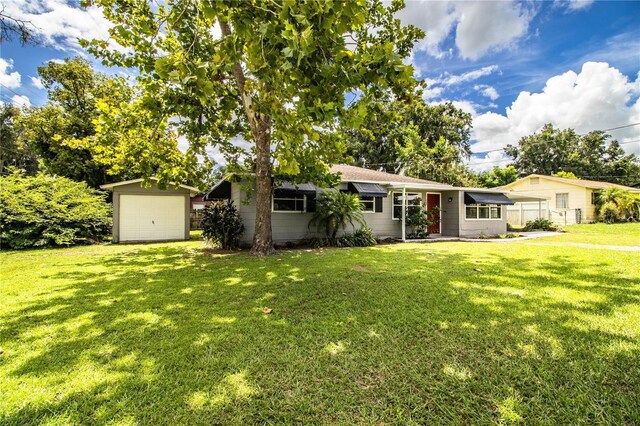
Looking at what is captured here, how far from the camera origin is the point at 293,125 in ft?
13.2

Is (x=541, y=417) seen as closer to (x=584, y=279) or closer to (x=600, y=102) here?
(x=584, y=279)

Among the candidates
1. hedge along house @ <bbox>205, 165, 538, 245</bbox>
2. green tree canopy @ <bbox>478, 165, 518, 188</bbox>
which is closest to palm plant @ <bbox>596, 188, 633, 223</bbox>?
hedge along house @ <bbox>205, 165, 538, 245</bbox>

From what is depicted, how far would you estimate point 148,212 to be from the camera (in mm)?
13148

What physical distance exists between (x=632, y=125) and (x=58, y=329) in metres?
30.7

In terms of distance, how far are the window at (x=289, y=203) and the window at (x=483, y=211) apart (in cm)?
873

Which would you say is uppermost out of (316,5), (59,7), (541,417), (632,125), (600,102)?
(600,102)

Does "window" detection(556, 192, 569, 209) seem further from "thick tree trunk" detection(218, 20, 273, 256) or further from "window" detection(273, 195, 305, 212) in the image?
"thick tree trunk" detection(218, 20, 273, 256)

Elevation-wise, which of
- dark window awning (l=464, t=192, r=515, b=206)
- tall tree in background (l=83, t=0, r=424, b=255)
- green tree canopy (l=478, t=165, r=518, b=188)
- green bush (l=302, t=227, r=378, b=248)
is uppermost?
green tree canopy (l=478, t=165, r=518, b=188)

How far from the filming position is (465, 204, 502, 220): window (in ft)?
47.4

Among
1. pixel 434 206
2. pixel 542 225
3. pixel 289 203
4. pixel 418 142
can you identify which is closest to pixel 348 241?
pixel 289 203

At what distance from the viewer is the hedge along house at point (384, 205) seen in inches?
431

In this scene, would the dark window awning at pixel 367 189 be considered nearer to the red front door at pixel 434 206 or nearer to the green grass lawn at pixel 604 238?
the red front door at pixel 434 206

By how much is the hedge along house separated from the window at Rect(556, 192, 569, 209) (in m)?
10.3

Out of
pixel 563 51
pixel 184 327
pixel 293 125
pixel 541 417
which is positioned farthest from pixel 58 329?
pixel 563 51
